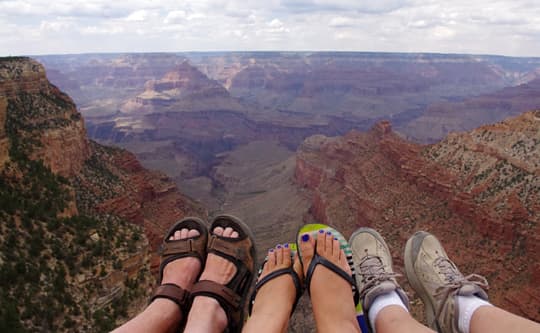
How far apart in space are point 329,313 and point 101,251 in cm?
Answer: 1395

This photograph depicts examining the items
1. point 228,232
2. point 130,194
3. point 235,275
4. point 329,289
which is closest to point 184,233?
point 228,232

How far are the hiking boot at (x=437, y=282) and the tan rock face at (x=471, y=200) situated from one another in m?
16.1

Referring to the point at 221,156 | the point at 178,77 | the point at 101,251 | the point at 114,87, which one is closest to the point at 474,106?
the point at 221,156

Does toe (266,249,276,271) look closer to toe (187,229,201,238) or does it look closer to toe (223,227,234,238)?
toe (223,227,234,238)

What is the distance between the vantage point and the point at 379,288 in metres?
5.04

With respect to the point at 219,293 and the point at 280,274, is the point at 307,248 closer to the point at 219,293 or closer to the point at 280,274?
the point at 280,274

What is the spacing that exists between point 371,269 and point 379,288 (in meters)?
0.63

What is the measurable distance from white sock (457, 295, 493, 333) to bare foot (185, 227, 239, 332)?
2797 mm

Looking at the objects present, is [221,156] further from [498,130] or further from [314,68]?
[314,68]

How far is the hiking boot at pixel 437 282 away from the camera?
4848 millimetres

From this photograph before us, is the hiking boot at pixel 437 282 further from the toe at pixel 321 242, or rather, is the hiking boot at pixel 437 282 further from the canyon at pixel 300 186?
the canyon at pixel 300 186

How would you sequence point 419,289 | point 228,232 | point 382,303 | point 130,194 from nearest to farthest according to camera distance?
point 382,303 < point 419,289 < point 228,232 < point 130,194

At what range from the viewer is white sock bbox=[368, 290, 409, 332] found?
4754 mm

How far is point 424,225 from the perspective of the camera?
26469 millimetres
